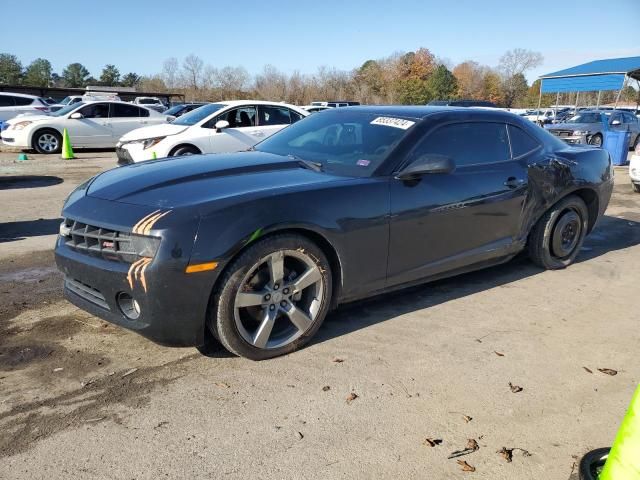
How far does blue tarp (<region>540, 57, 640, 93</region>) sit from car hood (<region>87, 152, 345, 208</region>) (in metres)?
29.5

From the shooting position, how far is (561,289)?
4.77 m

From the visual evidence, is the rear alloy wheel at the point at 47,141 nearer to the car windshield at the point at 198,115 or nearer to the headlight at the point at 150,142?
the car windshield at the point at 198,115

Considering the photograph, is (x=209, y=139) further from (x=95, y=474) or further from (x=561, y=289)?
(x=95, y=474)

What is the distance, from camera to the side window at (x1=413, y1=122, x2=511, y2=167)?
410 cm

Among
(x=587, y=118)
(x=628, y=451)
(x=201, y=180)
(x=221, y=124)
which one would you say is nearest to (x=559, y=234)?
(x=201, y=180)

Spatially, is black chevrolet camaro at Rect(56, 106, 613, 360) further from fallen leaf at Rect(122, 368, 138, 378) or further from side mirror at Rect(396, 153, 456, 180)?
fallen leaf at Rect(122, 368, 138, 378)

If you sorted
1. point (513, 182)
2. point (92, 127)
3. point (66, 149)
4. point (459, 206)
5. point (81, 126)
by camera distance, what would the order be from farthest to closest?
point (92, 127), point (81, 126), point (66, 149), point (513, 182), point (459, 206)

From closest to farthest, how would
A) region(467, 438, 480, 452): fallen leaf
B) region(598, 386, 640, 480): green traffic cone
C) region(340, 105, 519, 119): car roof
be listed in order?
region(598, 386, 640, 480): green traffic cone, region(467, 438, 480, 452): fallen leaf, region(340, 105, 519, 119): car roof

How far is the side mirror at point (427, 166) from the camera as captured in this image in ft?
12.1

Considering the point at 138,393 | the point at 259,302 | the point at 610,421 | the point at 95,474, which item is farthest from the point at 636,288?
the point at 95,474

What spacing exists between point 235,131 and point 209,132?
22.0 inches

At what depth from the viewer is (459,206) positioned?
4.06 meters

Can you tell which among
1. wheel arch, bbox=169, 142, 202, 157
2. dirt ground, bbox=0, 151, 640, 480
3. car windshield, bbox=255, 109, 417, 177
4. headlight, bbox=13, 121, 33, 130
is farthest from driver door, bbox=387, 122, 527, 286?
headlight, bbox=13, 121, 33, 130

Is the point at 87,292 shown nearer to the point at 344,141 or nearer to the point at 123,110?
→ the point at 344,141
